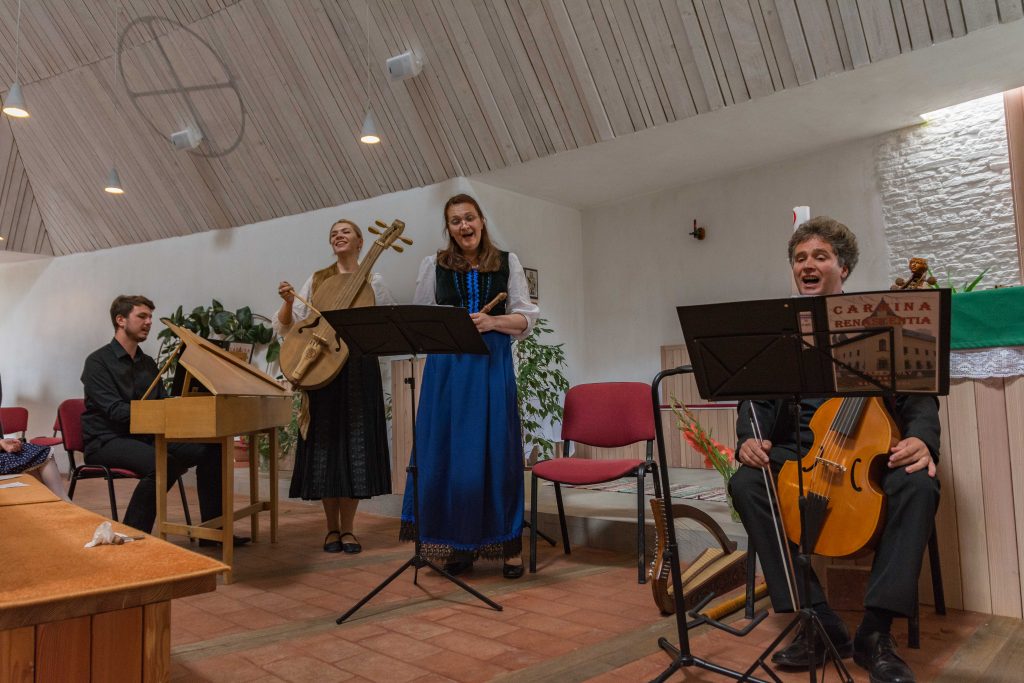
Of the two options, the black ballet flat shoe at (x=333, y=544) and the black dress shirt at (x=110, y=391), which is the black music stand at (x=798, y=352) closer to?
the black ballet flat shoe at (x=333, y=544)

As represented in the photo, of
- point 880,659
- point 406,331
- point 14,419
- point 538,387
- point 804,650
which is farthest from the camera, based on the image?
point 14,419

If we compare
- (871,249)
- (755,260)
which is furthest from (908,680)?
(755,260)

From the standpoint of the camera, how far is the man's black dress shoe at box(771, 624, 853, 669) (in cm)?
211

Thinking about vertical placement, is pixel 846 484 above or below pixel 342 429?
below

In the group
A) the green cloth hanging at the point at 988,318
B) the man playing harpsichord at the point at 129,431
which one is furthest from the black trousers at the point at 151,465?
the green cloth hanging at the point at 988,318

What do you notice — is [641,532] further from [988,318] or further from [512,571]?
[988,318]

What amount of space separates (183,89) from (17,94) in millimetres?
1530

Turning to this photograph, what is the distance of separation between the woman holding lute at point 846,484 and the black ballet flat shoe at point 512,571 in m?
1.22

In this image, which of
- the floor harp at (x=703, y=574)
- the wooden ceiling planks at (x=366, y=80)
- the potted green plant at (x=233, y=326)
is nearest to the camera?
the floor harp at (x=703, y=574)

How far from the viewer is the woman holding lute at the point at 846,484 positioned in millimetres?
2037

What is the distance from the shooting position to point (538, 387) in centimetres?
627

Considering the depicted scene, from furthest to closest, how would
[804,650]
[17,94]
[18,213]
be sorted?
[18,213] → [17,94] → [804,650]

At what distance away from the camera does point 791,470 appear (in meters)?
2.24

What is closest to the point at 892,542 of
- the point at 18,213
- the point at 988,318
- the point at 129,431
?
the point at 988,318
